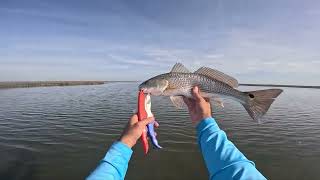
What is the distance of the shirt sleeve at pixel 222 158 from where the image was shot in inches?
99.3

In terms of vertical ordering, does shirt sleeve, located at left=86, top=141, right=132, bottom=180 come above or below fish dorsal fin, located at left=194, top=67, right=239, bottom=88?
below

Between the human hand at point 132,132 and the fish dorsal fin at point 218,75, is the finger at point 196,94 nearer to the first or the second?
the fish dorsal fin at point 218,75

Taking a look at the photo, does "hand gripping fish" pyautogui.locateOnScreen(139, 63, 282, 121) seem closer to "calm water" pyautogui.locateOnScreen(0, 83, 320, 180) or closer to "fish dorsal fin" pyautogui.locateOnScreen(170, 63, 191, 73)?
"fish dorsal fin" pyautogui.locateOnScreen(170, 63, 191, 73)

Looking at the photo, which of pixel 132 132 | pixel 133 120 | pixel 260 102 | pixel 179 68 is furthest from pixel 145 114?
pixel 260 102

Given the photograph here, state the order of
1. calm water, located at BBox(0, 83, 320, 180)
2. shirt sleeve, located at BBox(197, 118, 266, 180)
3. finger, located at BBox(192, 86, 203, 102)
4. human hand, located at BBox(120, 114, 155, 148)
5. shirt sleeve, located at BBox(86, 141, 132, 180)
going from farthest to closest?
calm water, located at BBox(0, 83, 320, 180)
finger, located at BBox(192, 86, 203, 102)
human hand, located at BBox(120, 114, 155, 148)
shirt sleeve, located at BBox(86, 141, 132, 180)
shirt sleeve, located at BBox(197, 118, 266, 180)

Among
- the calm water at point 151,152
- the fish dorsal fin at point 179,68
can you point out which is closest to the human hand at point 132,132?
the fish dorsal fin at point 179,68

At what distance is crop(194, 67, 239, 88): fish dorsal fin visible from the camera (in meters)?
4.77

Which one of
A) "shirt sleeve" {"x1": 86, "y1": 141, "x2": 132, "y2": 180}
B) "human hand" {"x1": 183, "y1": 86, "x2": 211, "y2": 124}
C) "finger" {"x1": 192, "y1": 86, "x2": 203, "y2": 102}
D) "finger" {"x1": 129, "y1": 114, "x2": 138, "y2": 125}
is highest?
"finger" {"x1": 192, "y1": 86, "x2": 203, "y2": 102}

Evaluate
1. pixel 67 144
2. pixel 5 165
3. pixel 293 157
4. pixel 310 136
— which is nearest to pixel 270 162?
pixel 293 157

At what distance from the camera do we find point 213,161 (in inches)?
108

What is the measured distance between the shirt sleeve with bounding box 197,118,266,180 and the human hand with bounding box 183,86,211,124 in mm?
273

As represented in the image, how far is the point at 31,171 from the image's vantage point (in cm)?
1263

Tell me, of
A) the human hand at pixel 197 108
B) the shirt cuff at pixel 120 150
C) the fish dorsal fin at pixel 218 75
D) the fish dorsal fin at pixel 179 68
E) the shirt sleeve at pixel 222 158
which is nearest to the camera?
the shirt sleeve at pixel 222 158

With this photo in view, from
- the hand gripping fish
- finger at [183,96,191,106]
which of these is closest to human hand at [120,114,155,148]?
finger at [183,96,191,106]
